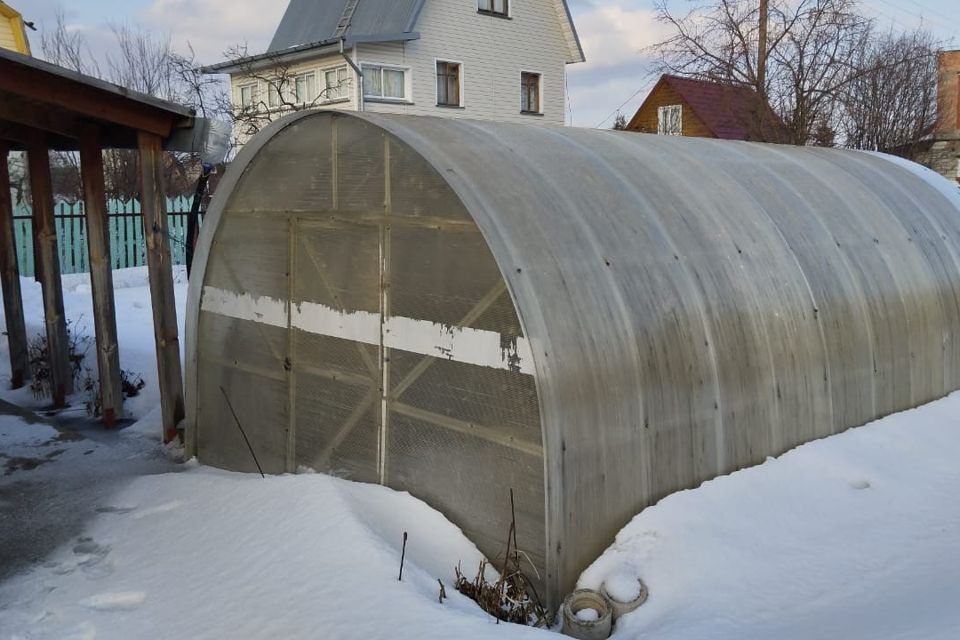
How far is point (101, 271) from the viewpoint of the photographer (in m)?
8.27

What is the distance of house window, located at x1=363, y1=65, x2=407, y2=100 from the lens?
22.0 metres

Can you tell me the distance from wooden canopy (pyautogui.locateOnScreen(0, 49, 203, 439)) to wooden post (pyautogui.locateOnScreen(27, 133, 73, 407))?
0.01 m

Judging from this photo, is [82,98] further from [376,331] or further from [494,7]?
[494,7]

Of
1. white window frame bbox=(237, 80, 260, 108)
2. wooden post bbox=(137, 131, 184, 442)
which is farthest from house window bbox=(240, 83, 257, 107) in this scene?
wooden post bbox=(137, 131, 184, 442)

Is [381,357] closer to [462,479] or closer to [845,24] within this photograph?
[462,479]

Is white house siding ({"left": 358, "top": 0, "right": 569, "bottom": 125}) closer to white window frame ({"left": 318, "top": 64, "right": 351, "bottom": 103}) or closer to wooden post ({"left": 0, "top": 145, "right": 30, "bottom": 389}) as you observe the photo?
white window frame ({"left": 318, "top": 64, "right": 351, "bottom": 103})

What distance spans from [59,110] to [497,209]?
5.04 meters

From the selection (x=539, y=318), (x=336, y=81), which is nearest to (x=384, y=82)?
(x=336, y=81)

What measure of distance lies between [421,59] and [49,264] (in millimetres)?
15071


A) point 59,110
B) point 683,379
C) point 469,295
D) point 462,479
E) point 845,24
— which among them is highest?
point 845,24

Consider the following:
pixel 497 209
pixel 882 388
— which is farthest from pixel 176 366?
pixel 882 388

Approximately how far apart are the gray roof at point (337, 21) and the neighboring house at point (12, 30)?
637 cm

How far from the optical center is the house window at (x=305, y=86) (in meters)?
23.2

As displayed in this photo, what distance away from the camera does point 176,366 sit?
7934mm
